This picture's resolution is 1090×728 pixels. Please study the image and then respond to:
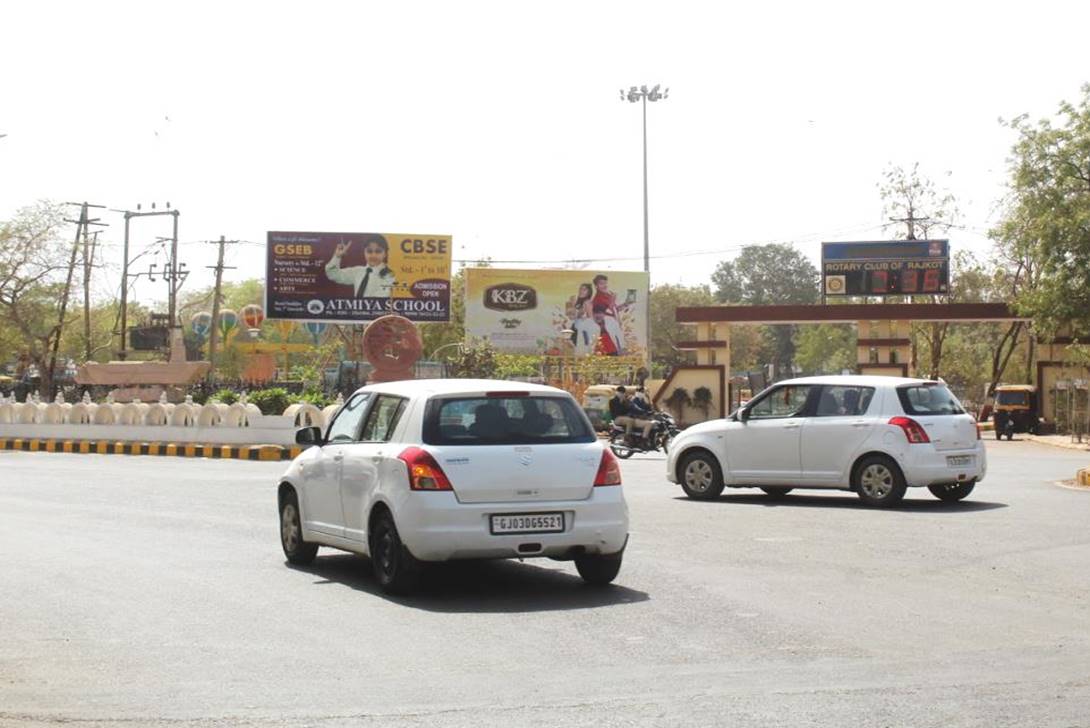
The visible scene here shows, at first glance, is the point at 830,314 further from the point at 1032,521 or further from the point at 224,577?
the point at 224,577

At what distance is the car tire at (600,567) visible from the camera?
36.0 feet

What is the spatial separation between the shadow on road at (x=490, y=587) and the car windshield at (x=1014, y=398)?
3797cm

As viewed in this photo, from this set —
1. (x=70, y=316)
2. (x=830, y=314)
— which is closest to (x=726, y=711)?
(x=830, y=314)

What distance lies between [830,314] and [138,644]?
4531 cm

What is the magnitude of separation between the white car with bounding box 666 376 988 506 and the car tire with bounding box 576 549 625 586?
733 centimetres

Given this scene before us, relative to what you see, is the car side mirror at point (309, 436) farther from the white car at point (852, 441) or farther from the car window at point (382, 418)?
the white car at point (852, 441)

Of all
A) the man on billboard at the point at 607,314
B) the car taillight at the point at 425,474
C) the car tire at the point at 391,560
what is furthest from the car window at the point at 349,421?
the man on billboard at the point at 607,314

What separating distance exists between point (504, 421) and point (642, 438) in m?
20.2

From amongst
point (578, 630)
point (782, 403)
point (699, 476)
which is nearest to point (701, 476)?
point (699, 476)

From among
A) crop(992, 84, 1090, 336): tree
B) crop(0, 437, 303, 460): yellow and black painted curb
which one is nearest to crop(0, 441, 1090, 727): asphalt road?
crop(0, 437, 303, 460): yellow and black painted curb

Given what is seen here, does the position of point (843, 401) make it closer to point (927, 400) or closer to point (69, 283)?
point (927, 400)

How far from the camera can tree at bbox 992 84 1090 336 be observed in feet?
144

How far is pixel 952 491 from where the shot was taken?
60.5 ft

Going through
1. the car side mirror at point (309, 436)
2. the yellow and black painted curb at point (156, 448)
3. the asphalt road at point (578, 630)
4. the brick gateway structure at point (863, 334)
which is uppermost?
the brick gateway structure at point (863, 334)
